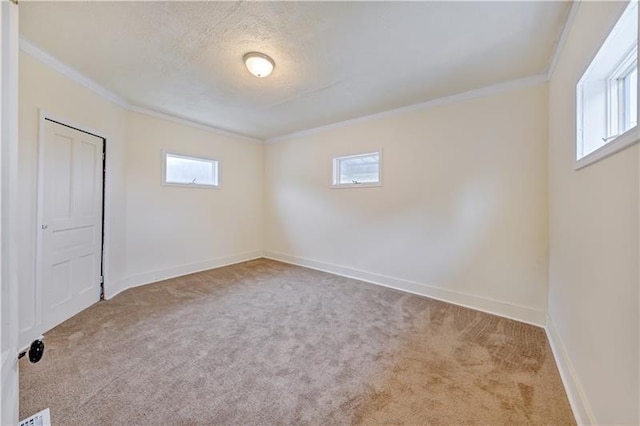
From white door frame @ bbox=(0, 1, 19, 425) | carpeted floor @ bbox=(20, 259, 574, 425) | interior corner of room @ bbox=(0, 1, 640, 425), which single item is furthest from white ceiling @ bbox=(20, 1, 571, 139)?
carpeted floor @ bbox=(20, 259, 574, 425)

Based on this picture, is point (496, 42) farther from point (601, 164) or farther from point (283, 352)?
point (283, 352)

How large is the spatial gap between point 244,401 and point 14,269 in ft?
4.46

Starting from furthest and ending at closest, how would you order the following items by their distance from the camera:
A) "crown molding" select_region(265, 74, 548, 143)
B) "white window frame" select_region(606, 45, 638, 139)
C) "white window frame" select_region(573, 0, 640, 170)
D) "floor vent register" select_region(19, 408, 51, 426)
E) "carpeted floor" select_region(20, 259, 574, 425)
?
"crown molding" select_region(265, 74, 548, 143) < "carpeted floor" select_region(20, 259, 574, 425) < "white window frame" select_region(606, 45, 638, 139) < "white window frame" select_region(573, 0, 640, 170) < "floor vent register" select_region(19, 408, 51, 426)

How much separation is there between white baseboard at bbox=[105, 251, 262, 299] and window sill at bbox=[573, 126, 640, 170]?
4.41 meters

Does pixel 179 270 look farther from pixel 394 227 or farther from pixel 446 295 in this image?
pixel 446 295

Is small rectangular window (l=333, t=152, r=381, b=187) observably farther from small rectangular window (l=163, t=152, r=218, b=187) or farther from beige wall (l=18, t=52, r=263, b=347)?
small rectangular window (l=163, t=152, r=218, b=187)

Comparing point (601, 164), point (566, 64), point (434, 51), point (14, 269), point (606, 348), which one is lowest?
point (606, 348)

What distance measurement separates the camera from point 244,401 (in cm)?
157

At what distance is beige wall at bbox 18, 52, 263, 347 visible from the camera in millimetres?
2184

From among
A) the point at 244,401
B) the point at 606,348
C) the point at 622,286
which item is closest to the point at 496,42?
the point at 622,286

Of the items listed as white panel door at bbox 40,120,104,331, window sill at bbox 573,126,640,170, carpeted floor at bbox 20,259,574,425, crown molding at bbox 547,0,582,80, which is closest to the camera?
window sill at bbox 573,126,640,170

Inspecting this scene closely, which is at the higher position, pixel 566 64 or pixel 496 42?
pixel 496 42

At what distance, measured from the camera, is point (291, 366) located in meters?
1.89

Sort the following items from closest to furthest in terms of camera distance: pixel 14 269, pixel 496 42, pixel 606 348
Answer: pixel 14 269
pixel 606 348
pixel 496 42
